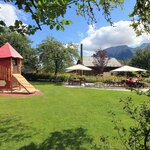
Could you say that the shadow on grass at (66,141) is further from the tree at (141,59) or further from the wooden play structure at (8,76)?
the tree at (141,59)

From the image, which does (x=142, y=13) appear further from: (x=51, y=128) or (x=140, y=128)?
(x=51, y=128)

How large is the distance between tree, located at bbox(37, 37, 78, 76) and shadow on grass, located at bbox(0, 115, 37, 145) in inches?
1224

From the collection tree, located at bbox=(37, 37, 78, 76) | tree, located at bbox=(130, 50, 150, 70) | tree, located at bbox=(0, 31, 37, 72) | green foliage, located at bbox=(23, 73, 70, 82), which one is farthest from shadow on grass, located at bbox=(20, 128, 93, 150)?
tree, located at bbox=(130, 50, 150, 70)

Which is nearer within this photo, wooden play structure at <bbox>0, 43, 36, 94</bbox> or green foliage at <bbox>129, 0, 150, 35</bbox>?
green foliage at <bbox>129, 0, 150, 35</bbox>

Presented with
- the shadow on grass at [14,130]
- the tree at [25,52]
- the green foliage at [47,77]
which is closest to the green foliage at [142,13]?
the shadow on grass at [14,130]

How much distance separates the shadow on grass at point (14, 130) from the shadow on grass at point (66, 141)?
0.72 metres

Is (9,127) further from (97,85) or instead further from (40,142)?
(97,85)

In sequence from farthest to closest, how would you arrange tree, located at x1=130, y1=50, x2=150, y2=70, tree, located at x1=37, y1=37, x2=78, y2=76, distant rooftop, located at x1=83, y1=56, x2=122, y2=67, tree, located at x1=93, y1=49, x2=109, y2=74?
tree, located at x1=130, y1=50, x2=150, y2=70 → distant rooftop, located at x1=83, y1=56, x2=122, y2=67 → tree, located at x1=93, y1=49, x2=109, y2=74 → tree, located at x1=37, y1=37, x2=78, y2=76

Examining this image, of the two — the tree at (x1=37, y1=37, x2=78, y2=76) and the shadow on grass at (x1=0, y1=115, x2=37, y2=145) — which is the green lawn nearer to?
the shadow on grass at (x1=0, y1=115, x2=37, y2=145)

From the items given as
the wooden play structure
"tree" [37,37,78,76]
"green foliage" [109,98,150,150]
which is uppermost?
"tree" [37,37,78,76]

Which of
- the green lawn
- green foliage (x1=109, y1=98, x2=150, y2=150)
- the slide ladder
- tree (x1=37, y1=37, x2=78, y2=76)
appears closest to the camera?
green foliage (x1=109, y1=98, x2=150, y2=150)

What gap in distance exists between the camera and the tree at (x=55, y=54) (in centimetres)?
4094

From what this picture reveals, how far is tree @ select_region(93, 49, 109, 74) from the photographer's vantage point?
56.8 metres

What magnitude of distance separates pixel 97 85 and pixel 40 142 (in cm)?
2300
